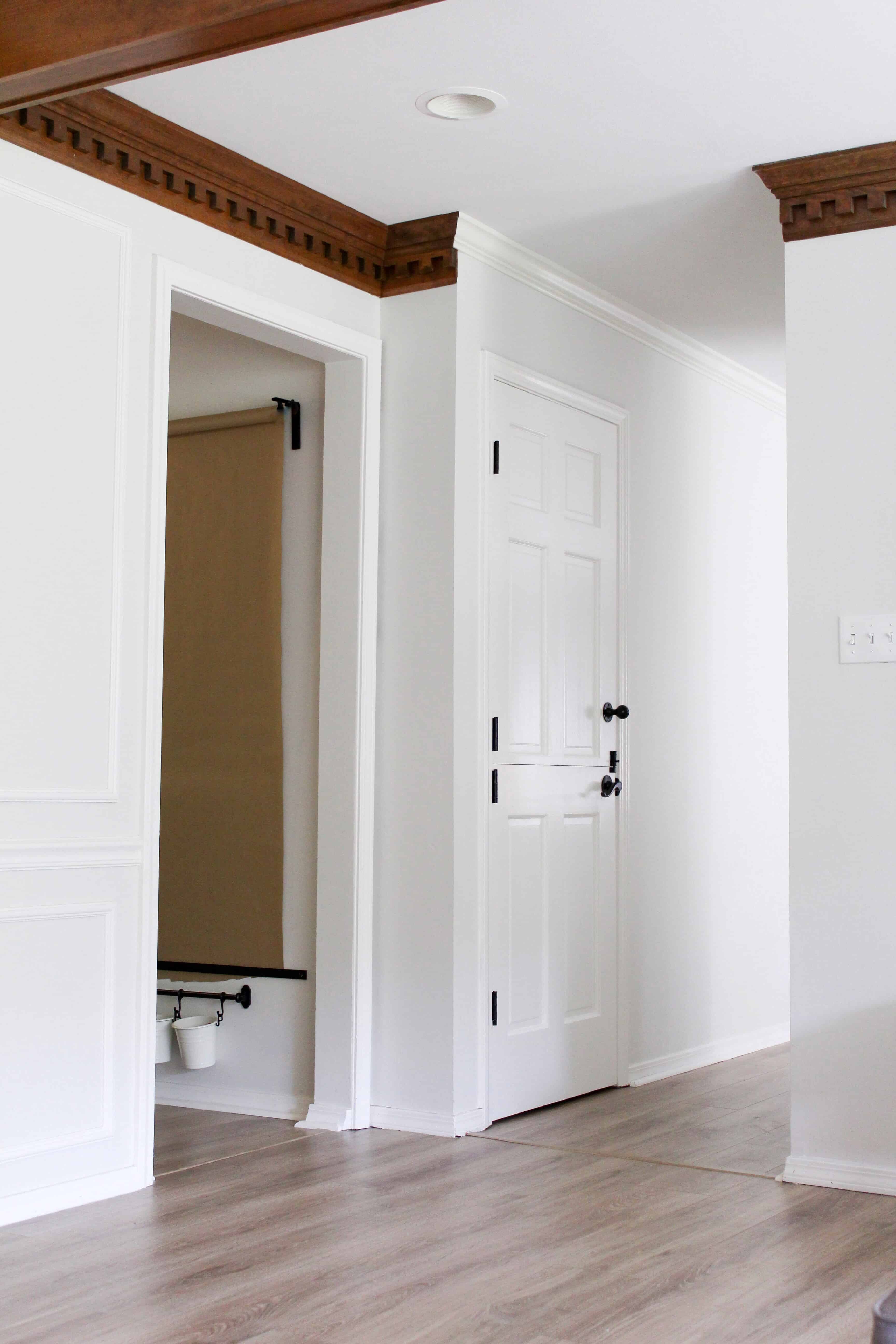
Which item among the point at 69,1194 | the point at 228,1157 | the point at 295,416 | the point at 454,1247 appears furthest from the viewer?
the point at 295,416

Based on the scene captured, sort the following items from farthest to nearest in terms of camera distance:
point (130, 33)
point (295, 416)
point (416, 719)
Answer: point (295, 416)
point (416, 719)
point (130, 33)

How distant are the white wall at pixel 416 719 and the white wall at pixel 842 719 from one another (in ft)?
3.23

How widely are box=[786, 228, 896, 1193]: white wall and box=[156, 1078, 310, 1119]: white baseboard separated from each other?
1.46m

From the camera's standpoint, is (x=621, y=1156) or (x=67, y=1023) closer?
(x=67, y=1023)

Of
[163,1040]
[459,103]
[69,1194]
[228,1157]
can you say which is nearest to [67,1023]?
[69,1194]

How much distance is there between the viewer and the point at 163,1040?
4410 mm

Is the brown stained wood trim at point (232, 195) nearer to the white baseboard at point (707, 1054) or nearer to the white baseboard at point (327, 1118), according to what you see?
the white baseboard at point (327, 1118)

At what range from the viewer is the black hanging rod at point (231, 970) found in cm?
431

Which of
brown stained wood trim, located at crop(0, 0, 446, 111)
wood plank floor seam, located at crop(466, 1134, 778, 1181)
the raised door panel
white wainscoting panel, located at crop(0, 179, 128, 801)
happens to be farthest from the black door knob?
brown stained wood trim, located at crop(0, 0, 446, 111)

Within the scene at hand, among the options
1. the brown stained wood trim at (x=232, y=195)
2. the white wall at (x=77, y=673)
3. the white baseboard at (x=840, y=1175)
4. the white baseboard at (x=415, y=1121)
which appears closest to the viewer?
the white wall at (x=77, y=673)

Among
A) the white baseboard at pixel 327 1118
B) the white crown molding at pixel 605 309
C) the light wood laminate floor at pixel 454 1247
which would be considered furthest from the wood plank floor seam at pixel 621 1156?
the white crown molding at pixel 605 309

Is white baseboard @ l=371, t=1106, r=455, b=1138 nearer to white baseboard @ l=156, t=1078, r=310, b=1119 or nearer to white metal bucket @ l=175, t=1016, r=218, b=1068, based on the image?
white baseboard @ l=156, t=1078, r=310, b=1119

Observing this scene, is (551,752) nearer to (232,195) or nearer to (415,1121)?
(415,1121)

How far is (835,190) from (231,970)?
2.78 meters
